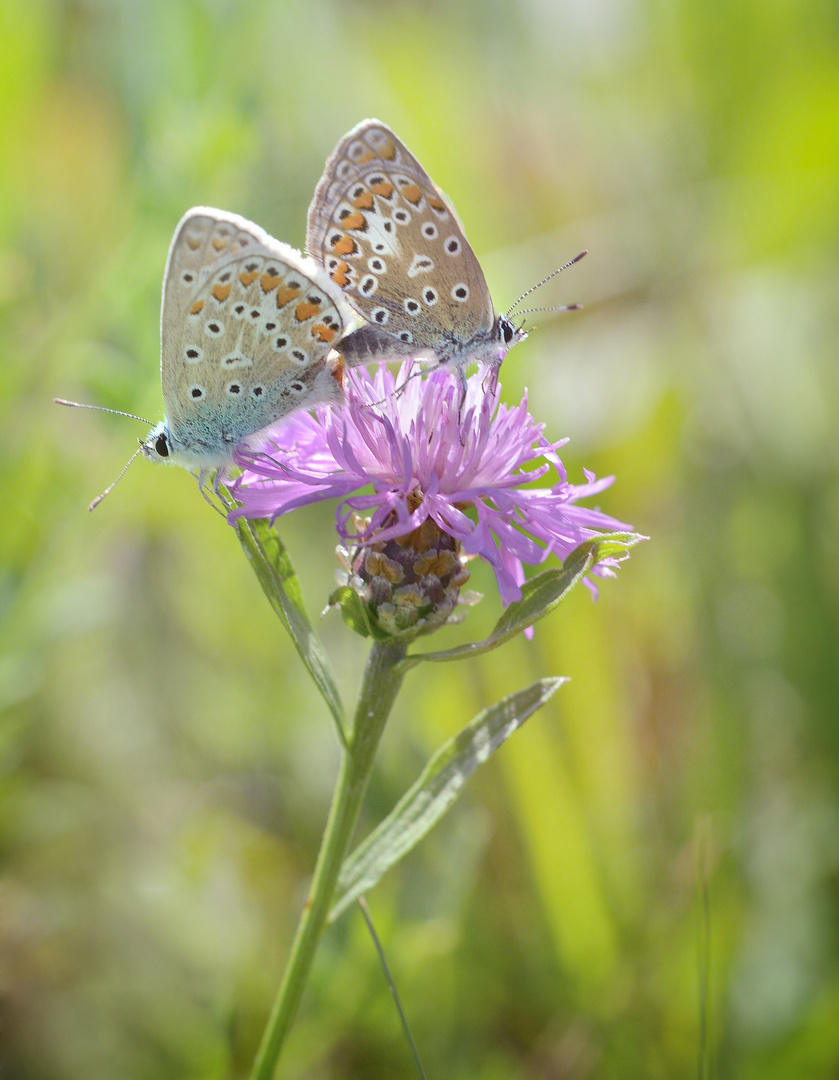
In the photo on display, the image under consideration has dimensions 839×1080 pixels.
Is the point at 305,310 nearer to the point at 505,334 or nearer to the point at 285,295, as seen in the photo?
the point at 285,295

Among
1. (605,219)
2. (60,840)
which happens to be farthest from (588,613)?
(605,219)

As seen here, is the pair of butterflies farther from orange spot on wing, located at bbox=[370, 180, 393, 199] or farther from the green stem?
the green stem

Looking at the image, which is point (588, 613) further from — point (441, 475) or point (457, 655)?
point (457, 655)

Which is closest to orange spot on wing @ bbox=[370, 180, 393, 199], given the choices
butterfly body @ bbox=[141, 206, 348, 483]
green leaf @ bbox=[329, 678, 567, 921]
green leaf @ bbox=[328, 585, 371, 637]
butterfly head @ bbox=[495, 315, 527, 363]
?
butterfly body @ bbox=[141, 206, 348, 483]

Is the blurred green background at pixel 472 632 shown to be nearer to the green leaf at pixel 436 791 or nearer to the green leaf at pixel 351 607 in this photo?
the green leaf at pixel 436 791

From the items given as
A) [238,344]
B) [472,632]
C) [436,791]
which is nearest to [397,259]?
[238,344]
